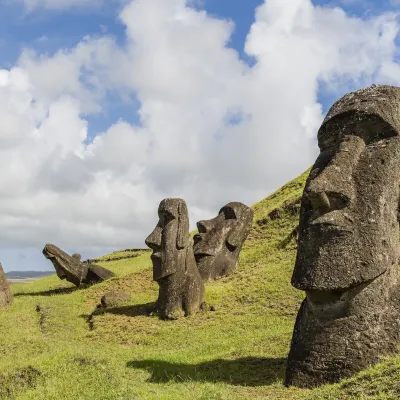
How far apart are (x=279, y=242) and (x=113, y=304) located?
10.6 meters

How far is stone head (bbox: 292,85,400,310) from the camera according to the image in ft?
28.4

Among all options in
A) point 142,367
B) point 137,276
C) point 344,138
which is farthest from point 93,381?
point 137,276

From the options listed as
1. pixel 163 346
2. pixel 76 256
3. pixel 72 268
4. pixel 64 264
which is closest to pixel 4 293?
pixel 64 264

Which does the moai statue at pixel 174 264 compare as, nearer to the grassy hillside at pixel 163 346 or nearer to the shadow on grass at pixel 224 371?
the grassy hillside at pixel 163 346

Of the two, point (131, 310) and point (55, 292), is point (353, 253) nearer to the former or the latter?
point (131, 310)

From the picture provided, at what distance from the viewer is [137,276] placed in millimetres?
26234

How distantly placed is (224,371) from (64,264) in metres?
16.5

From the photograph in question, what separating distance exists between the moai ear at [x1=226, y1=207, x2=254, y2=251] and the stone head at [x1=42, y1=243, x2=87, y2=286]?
295 inches

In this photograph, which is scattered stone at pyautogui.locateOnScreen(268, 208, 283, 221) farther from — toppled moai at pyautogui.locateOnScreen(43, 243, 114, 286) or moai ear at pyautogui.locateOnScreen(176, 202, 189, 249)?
moai ear at pyautogui.locateOnScreen(176, 202, 189, 249)

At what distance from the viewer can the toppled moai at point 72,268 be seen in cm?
2509

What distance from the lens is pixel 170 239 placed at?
18.2 m

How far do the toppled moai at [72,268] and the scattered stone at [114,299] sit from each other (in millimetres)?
5297

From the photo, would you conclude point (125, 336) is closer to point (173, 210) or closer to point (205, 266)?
point (173, 210)

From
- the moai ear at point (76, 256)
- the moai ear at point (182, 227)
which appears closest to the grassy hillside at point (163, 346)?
the moai ear at point (76, 256)
